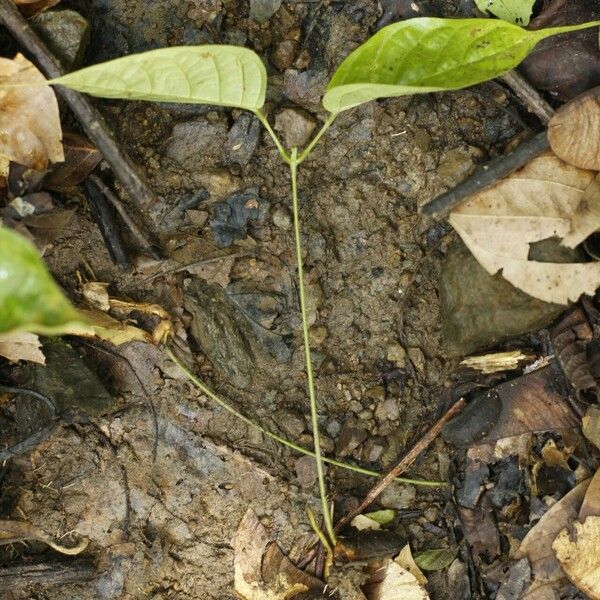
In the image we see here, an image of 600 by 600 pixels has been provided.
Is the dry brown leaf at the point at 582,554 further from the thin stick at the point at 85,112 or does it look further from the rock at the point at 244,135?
the thin stick at the point at 85,112

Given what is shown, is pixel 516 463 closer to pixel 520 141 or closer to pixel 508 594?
pixel 508 594

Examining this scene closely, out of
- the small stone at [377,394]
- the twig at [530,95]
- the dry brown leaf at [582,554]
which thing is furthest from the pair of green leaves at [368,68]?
the dry brown leaf at [582,554]

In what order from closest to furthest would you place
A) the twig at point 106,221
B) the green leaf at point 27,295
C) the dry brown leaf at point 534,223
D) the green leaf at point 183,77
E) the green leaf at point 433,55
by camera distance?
the green leaf at point 27,295 → the green leaf at point 183,77 → the green leaf at point 433,55 → the dry brown leaf at point 534,223 → the twig at point 106,221

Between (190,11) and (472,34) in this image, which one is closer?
(472,34)

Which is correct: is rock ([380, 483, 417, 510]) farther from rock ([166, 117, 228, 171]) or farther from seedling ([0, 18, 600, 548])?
rock ([166, 117, 228, 171])

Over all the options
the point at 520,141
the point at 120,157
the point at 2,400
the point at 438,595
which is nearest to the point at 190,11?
the point at 120,157

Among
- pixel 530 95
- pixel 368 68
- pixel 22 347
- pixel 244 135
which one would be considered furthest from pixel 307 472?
pixel 530 95

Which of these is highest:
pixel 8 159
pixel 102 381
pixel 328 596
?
pixel 8 159
